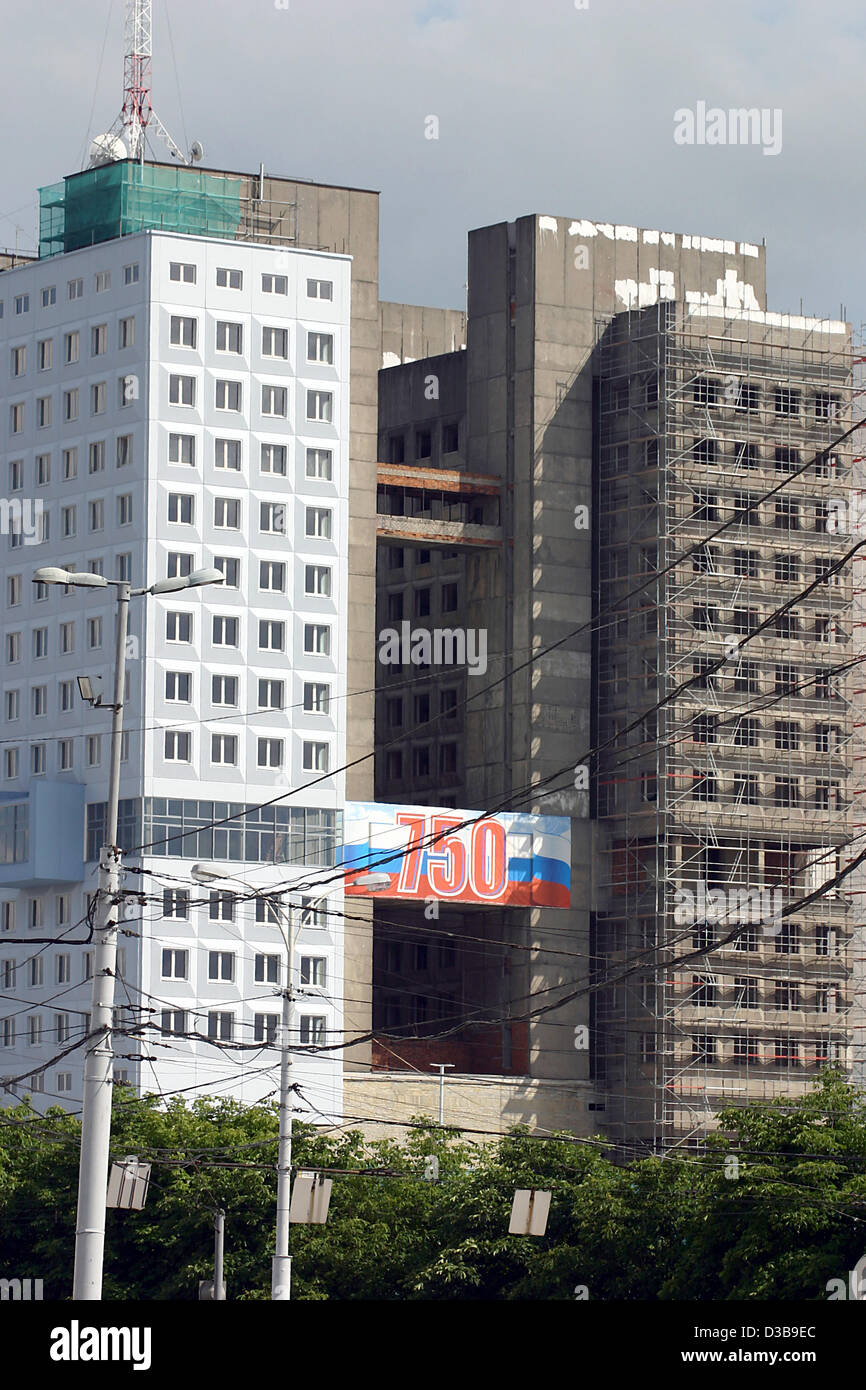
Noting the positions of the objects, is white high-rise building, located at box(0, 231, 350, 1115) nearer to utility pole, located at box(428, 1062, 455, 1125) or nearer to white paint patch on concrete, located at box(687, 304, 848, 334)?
utility pole, located at box(428, 1062, 455, 1125)

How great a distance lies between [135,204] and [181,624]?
21.9m

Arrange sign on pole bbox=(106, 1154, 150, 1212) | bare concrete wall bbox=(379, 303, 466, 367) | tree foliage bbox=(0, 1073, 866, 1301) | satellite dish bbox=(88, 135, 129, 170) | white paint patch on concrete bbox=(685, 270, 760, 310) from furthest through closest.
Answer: bare concrete wall bbox=(379, 303, 466, 367) → white paint patch on concrete bbox=(685, 270, 760, 310) → satellite dish bbox=(88, 135, 129, 170) → sign on pole bbox=(106, 1154, 150, 1212) → tree foliage bbox=(0, 1073, 866, 1301)

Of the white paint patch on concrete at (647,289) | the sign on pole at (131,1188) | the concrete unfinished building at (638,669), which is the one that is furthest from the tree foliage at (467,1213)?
the white paint patch on concrete at (647,289)

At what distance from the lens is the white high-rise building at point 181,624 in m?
121

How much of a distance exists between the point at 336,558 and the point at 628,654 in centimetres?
1534

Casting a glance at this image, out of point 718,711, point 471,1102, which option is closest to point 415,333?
point 718,711

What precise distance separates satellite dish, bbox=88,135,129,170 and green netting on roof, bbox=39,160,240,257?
234 cm

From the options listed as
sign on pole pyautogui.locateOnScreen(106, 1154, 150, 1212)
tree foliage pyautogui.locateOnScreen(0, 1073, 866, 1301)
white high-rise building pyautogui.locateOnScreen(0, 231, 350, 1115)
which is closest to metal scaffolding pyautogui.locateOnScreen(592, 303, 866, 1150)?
white high-rise building pyautogui.locateOnScreen(0, 231, 350, 1115)

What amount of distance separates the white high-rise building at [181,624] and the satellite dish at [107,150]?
Result: 7.71 m

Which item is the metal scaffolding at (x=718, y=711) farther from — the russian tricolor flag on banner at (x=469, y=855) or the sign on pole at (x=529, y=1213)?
the sign on pole at (x=529, y=1213)

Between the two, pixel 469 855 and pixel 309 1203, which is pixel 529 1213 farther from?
pixel 469 855

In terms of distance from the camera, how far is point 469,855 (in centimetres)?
12800

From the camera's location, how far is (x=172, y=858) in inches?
4781

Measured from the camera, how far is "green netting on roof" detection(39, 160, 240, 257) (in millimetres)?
129875
